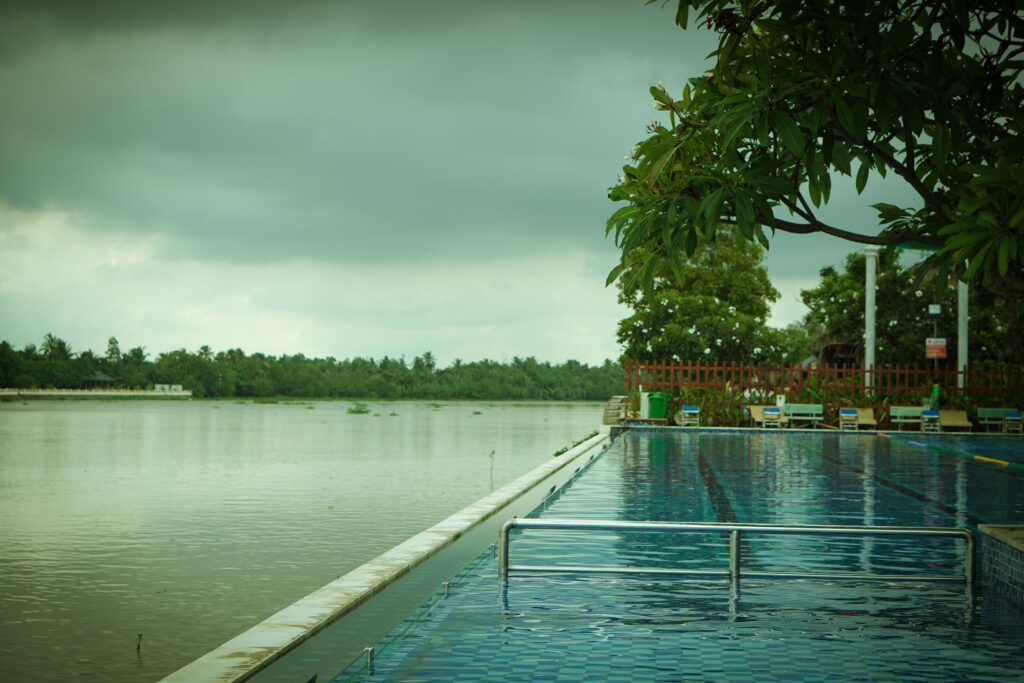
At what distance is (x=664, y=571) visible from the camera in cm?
921

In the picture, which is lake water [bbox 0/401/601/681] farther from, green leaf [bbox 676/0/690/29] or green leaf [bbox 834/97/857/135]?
green leaf [bbox 834/97/857/135]

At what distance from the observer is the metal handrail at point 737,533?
8.23 m

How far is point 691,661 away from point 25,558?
9.10 m

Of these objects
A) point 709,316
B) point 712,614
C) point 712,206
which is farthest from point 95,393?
point 712,206

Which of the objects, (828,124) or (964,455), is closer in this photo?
(828,124)

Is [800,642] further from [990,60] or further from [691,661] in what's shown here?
[990,60]

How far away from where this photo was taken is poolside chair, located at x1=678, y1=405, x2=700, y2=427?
36.5 m

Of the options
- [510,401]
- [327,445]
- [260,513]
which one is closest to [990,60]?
[260,513]

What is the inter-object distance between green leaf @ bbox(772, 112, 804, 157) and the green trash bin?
99.4 feet

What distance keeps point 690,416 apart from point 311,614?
29856 millimetres

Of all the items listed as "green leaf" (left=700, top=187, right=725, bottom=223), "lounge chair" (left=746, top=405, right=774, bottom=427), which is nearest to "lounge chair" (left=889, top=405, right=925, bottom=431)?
"lounge chair" (left=746, top=405, right=774, bottom=427)

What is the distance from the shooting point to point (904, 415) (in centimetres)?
3628

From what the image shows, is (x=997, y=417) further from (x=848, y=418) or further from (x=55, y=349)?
(x=55, y=349)

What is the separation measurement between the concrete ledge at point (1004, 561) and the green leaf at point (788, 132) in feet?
12.4
